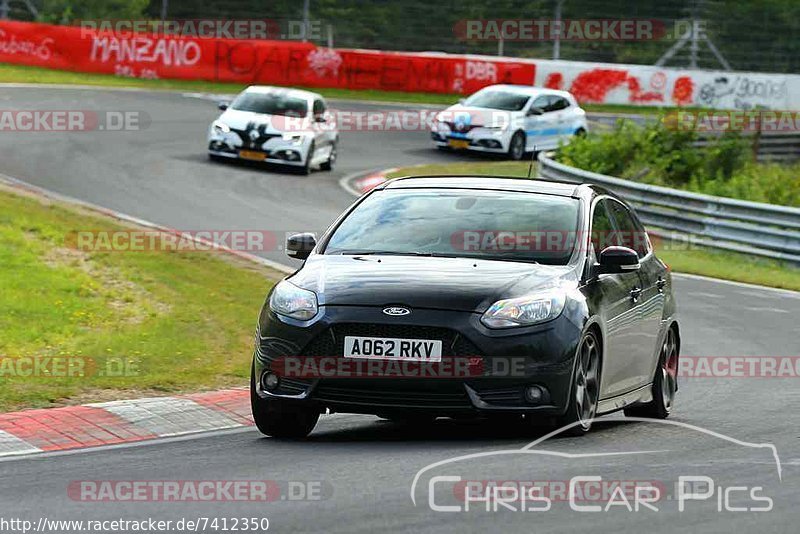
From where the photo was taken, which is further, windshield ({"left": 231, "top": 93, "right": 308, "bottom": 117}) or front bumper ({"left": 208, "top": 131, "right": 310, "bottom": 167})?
windshield ({"left": 231, "top": 93, "right": 308, "bottom": 117})

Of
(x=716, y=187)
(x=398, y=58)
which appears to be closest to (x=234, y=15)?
(x=398, y=58)

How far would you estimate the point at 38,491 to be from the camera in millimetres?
7211

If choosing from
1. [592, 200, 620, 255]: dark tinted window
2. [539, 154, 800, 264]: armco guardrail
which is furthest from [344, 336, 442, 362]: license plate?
[539, 154, 800, 264]: armco guardrail

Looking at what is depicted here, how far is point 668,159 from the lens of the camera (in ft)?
99.1

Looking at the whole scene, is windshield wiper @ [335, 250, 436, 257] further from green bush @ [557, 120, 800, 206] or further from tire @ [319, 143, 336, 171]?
tire @ [319, 143, 336, 171]

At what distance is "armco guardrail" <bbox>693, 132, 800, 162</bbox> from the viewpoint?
3772cm

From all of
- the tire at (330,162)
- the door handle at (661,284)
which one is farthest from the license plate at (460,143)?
the door handle at (661,284)

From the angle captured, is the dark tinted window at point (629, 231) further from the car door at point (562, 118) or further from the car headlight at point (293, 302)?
the car door at point (562, 118)

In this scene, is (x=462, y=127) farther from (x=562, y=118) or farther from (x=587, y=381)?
(x=587, y=381)

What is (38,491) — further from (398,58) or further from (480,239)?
(398,58)

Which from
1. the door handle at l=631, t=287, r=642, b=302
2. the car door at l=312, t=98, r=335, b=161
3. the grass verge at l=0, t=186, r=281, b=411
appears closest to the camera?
the door handle at l=631, t=287, r=642, b=302

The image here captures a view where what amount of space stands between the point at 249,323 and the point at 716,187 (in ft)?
52.3

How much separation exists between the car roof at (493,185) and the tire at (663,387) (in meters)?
1.39

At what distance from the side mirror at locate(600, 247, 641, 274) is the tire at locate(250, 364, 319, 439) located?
1880 millimetres
